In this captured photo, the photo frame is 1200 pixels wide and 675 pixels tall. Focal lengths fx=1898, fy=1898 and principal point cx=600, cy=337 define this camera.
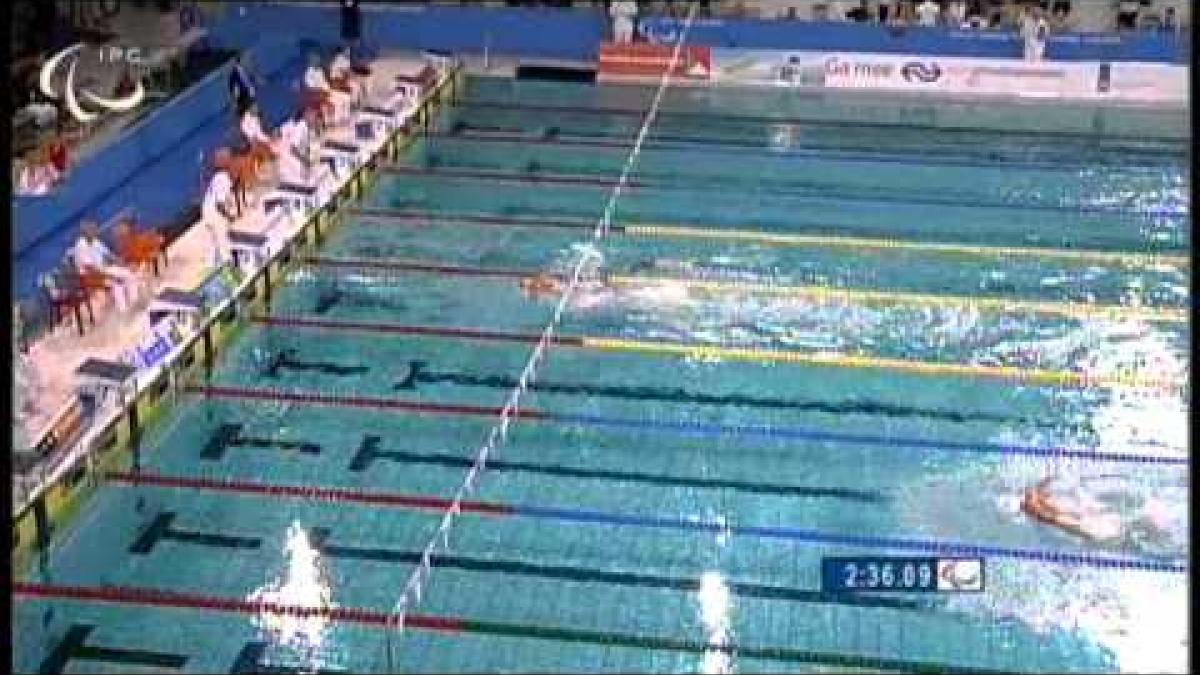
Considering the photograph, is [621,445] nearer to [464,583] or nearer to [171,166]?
[464,583]

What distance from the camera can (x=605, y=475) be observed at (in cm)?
684

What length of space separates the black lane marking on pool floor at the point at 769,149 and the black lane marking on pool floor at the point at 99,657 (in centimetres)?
628

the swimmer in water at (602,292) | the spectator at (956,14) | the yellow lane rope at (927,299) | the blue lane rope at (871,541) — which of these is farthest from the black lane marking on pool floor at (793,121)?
the blue lane rope at (871,541)

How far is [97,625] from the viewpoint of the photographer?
580 centimetres

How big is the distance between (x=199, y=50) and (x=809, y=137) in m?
4.18

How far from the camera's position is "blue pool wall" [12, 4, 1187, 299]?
434 inches

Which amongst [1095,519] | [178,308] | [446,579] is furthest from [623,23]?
[446,579]

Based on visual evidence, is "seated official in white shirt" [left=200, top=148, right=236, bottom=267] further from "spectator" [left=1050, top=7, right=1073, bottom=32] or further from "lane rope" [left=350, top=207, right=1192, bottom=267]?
"spectator" [left=1050, top=7, right=1073, bottom=32]

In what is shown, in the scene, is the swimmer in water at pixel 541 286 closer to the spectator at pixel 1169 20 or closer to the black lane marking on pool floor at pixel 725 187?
the black lane marking on pool floor at pixel 725 187

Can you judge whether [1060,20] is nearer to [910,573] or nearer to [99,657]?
[910,573]

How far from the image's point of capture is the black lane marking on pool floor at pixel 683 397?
7375 millimetres

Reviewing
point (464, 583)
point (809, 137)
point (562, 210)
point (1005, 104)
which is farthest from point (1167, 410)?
point (1005, 104)

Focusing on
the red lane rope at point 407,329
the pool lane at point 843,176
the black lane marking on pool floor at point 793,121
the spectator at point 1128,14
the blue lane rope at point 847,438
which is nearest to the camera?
the blue lane rope at point 847,438

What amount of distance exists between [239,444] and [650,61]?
666 cm
